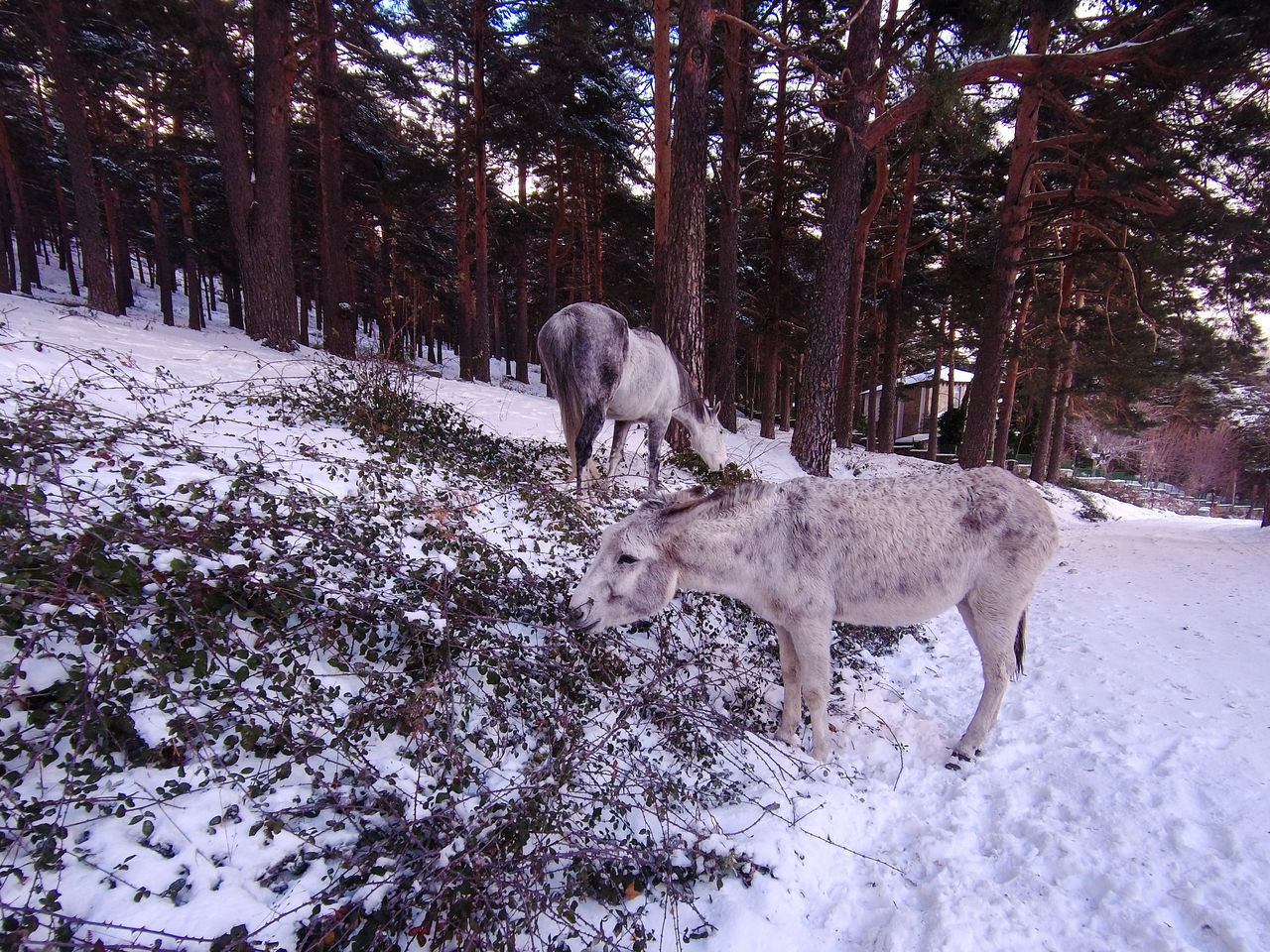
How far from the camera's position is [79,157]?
11805mm

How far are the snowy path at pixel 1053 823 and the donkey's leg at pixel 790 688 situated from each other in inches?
16.2

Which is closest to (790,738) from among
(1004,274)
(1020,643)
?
(1020,643)

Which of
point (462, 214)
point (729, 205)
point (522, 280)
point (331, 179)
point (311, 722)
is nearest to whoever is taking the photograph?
point (311, 722)

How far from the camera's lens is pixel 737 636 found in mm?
4598

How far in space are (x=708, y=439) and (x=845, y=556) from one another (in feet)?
12.5

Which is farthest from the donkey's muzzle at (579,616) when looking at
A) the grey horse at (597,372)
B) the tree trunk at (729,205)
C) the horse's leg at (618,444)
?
the tree trunk at (729,205)

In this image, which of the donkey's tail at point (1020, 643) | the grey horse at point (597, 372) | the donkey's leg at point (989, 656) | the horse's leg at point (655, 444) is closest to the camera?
the donkey's leg at point (989, 656)

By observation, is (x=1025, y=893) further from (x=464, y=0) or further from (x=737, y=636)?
(x=464, y=0)

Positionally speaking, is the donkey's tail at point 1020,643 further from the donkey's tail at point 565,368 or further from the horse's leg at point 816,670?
the donkey's tail at point 565,368

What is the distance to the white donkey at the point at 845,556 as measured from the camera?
3.39 m

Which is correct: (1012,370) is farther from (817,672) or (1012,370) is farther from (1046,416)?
(817,672)

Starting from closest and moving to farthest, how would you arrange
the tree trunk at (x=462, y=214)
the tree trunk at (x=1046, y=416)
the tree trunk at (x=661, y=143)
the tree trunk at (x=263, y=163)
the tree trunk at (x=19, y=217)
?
the tree trunk at (x=661, y=143), the tree trunk at (x=263, y=163), the tree trunk at (x=462, y=214), the tree trunk at (x=1046, y=416), the tree trunk at (x=19, y=217)

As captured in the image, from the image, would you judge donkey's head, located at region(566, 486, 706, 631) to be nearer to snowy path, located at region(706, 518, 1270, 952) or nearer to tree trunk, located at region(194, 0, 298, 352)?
snowy path, located at region(706, 518, 1270, 952)

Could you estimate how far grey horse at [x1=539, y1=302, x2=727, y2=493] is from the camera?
18.3 feet
